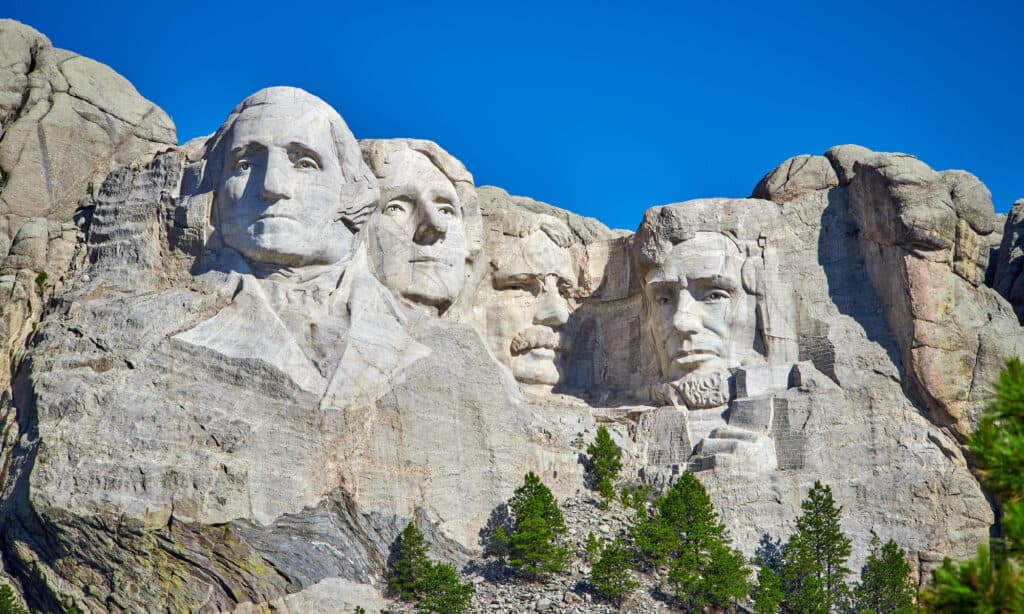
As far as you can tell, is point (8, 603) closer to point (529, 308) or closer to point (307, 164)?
point (307, 164)

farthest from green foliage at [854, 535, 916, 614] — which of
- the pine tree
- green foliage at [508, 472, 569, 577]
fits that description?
the pine tree

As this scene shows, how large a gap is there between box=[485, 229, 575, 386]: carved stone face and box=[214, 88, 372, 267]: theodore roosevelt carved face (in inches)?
176

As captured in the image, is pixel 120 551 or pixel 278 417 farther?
pixel 278 417

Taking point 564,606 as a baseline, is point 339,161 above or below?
above

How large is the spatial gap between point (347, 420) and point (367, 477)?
95 centimetres

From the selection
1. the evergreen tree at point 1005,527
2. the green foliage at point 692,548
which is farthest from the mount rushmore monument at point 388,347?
the evergreen tree at point 1005,527

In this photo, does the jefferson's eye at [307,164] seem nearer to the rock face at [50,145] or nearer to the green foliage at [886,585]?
the rock face at [50,145]

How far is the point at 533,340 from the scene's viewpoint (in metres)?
32.1

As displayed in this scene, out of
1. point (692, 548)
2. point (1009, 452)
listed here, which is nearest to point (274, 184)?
point (692, 548)

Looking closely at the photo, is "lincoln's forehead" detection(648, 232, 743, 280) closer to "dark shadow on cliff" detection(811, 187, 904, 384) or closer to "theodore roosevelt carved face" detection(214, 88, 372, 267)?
"dark shadow on cliff" detection(811, 187, 904, 384)

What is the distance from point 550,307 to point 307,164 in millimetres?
6240

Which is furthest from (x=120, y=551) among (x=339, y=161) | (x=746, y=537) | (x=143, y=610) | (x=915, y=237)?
(x=915, y=237)

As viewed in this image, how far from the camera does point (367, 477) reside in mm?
26375

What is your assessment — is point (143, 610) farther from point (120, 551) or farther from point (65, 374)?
point (65, 374)
